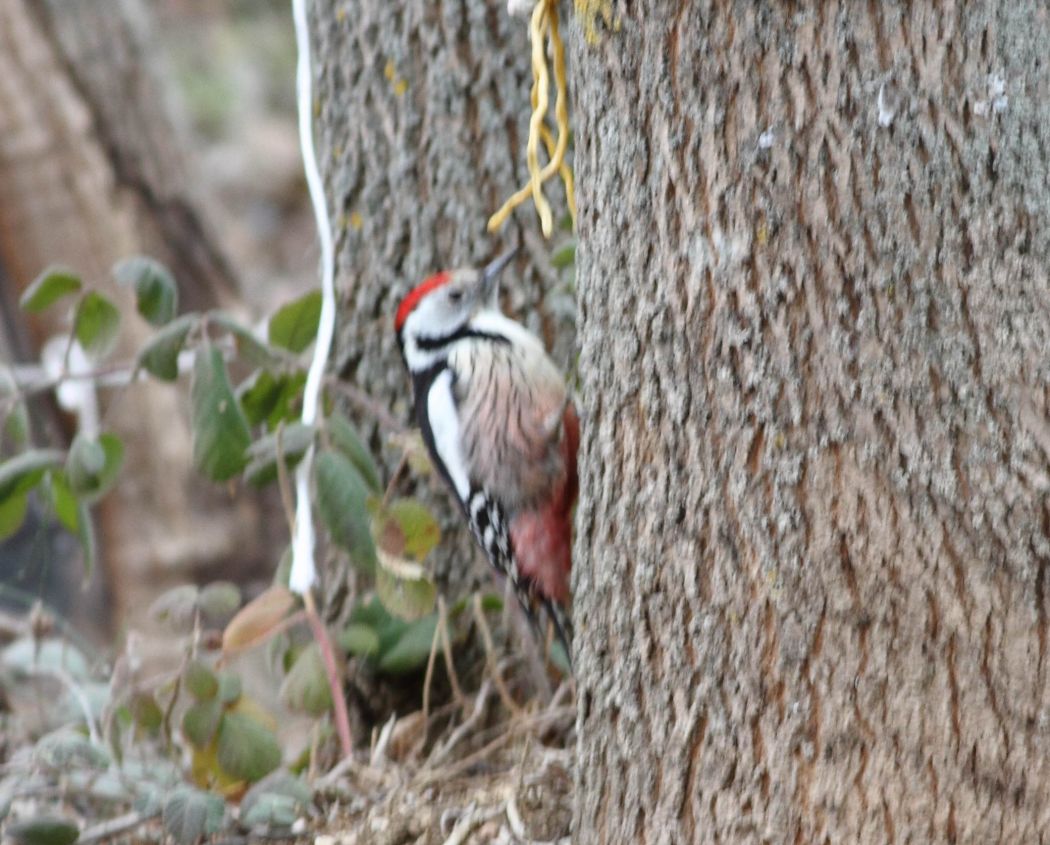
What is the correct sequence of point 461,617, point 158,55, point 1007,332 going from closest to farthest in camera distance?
point 1007,332 < point 461,617 < point 158,55

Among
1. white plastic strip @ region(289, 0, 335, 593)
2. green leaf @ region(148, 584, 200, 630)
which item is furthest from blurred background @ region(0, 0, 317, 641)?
white plastic strip @ region(289, 0, 335, 593)

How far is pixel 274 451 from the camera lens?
279 centimetres

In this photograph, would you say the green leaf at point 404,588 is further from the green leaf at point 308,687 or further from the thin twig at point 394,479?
the green leaf at point 308,687

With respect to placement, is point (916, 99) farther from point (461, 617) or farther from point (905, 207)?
point (461, 617)

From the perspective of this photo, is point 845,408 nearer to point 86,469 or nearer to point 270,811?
point 270,811

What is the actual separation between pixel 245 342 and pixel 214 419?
201 mm

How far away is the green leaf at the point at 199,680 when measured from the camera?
2.63m

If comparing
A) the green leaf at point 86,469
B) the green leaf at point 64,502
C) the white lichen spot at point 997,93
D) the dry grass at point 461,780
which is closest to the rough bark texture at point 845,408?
the white lichen spot at point 997,93

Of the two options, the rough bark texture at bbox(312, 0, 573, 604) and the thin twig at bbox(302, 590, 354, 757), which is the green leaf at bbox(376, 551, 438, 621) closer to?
the thin twig at bbox(302, 590, 354, 757)

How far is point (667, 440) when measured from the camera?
1.93m

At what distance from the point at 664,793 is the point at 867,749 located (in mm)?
326

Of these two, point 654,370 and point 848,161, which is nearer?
point 848,161

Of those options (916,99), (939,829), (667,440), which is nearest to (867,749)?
(939,829)

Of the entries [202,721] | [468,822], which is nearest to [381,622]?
[202,721]
